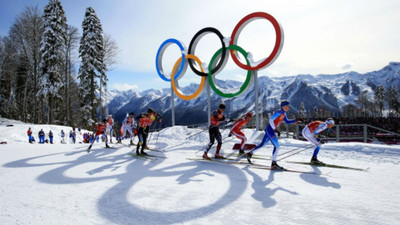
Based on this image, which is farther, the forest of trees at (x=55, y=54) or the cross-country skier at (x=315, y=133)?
the forest of trees at (x=55, y=54)

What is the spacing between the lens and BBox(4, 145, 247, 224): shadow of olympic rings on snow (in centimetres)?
311

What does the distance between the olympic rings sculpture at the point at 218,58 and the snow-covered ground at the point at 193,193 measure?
294 inches

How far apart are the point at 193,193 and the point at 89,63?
26.7 m

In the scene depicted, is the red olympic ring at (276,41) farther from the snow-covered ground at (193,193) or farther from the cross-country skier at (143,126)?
the cross-country skier at (143,126)

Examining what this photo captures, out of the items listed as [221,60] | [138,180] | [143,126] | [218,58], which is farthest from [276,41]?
[138,180]

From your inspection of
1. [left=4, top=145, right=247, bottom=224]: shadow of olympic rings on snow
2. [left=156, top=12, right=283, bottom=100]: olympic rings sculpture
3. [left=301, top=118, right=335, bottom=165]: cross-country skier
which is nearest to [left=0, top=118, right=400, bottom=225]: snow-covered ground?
[left=4, top=145, right=247, bottom=224]: shadow of olympic rings on snow

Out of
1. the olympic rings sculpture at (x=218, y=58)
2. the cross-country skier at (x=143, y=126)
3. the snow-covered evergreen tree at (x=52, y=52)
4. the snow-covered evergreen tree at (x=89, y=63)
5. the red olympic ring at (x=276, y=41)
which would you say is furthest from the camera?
the snow-covered evergreen tree at (x=89, y=63)

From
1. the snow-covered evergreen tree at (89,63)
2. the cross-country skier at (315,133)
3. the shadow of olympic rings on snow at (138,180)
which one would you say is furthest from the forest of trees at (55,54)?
the cross-country skier at (315,133)

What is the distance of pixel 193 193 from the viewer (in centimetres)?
412

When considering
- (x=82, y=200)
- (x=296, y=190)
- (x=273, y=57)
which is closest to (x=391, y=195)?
(x=296, y=190)

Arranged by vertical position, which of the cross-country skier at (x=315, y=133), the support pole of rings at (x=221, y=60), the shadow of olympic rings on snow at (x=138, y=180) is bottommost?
the shadow of olympic rings on snow at (x=138, y=180)

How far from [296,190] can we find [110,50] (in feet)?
100

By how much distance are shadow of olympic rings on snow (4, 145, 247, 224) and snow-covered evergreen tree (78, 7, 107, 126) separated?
20083mm

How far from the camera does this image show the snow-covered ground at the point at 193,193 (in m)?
3.08
